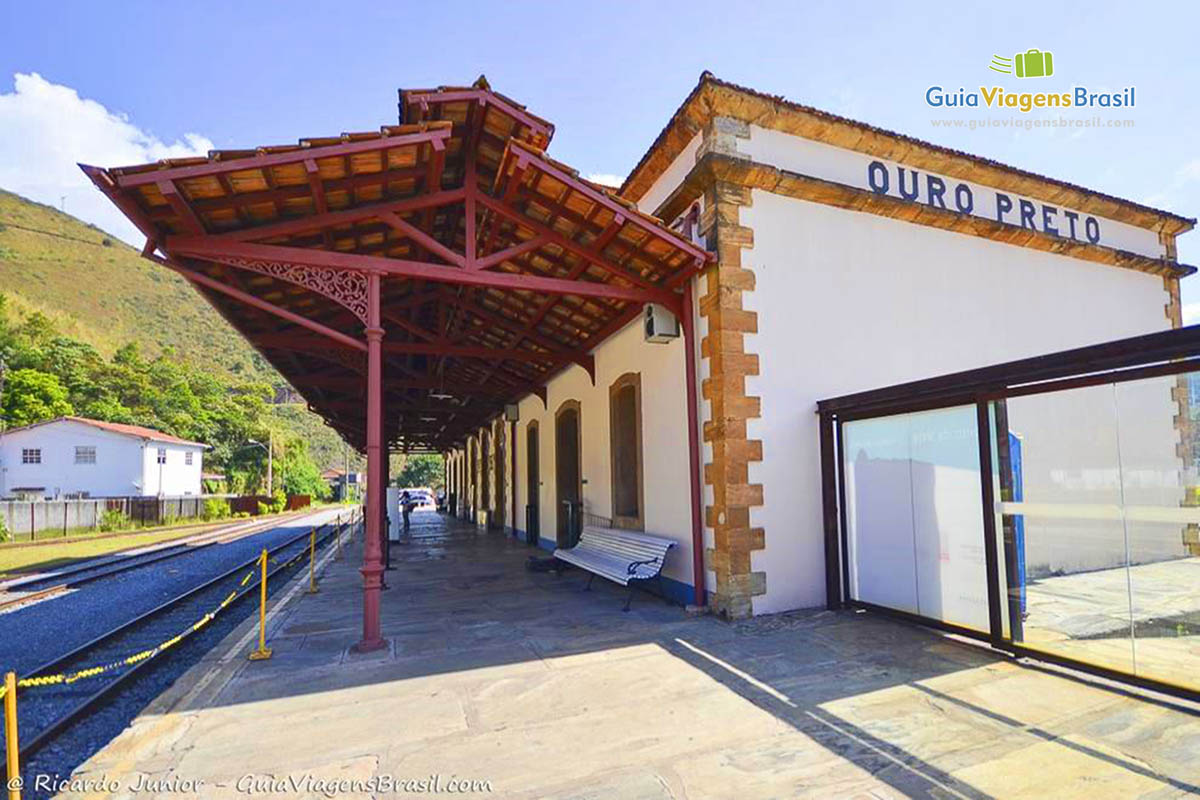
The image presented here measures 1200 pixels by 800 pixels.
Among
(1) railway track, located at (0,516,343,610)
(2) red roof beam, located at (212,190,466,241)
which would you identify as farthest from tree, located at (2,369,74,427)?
(2) red roof beam, located at (212,190,466,241)

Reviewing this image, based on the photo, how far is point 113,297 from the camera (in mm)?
93312

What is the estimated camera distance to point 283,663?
200 inches

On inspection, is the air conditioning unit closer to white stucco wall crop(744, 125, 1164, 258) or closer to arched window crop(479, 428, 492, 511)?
white stucco wall crop(744, 125, 1164, 258)

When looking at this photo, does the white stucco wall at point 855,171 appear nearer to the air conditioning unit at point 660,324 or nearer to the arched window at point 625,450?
the air conditioning unit at point 660,324

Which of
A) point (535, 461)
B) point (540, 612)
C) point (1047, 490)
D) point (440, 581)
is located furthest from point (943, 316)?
point (535, 461)

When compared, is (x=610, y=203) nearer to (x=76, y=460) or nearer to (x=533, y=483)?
(x=533, y=483)

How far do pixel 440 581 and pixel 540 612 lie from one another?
116 inches

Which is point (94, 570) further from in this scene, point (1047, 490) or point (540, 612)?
point (1047, 490)

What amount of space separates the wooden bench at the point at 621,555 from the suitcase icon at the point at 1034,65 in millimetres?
7227

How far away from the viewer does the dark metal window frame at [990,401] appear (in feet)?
12.3

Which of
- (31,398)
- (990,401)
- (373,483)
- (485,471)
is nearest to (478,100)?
(373,483)

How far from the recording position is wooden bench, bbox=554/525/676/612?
6785 mm

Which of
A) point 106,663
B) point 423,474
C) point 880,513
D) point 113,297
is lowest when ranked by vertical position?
point 423,474

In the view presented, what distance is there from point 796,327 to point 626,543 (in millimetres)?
3349
